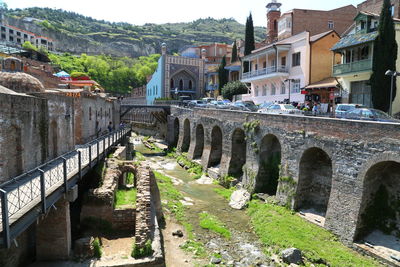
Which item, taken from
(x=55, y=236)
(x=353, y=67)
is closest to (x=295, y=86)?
(x=353, y=67)

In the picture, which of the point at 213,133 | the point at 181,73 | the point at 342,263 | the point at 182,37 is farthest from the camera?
the point at 182,37

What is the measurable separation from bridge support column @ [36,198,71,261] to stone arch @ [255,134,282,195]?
12.9 m

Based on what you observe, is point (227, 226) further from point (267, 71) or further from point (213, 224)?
point (267, 71)

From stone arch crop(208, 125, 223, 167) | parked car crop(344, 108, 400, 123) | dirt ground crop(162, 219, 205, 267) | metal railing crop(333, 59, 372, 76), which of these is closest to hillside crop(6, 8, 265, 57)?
stone arch crop(208, 125, 223, 167)

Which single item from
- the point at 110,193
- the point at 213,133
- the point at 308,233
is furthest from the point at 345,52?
the point at 110,193

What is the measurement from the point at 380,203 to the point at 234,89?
3252cm

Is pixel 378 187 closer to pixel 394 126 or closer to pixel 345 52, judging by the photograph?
pixel 394 126

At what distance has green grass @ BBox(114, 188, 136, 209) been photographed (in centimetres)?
1462

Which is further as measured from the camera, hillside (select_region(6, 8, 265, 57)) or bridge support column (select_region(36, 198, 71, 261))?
hillside (select_region(6, 8, 265, 57))

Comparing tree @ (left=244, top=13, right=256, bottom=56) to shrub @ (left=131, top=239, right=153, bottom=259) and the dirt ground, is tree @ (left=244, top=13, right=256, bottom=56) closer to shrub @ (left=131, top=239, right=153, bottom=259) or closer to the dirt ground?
the dirt ground

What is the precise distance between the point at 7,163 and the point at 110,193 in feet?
14.1

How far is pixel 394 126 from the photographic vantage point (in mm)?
13031

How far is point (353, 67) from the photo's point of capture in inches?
965

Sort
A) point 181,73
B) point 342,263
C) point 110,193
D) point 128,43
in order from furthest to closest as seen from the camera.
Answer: point 128,43, point 181,73, point 110,193, point 342,263
